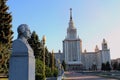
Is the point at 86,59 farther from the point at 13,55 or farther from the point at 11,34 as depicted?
the point at 13,55

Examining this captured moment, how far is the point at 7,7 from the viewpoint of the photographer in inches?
938

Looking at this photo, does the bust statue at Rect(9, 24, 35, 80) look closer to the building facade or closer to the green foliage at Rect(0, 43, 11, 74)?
the green foliage at Rect(0, 43, 11, 74)

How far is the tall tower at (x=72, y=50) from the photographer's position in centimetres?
15626

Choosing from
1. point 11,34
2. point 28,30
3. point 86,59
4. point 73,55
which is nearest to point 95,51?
point 86,59

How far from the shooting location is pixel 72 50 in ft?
541

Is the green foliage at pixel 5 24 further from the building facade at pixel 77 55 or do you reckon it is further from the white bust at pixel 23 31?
the building facade at pixel 77 55

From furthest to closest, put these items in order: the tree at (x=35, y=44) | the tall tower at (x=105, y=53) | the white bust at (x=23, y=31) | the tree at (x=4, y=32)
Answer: the tall tower at (x=105, y=53) < the tree at (x=35, y=44) < the tree at (x=4, y=32) < the white bust at (x=23, y=31)

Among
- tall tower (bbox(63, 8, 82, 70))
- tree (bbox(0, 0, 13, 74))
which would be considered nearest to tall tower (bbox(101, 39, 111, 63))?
tall tower (bbox(63, 8, 82, 70))

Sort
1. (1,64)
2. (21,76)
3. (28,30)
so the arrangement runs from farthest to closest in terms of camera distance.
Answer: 1. (1,64)
2. (28,30)
3. (21,76)

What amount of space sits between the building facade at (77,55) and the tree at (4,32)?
129 m

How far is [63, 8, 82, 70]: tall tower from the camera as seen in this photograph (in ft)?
513

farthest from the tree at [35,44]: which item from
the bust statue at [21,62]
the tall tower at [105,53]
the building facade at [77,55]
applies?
the tall tower at [105,53]

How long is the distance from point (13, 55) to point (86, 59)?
17137 cm

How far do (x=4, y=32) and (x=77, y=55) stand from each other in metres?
139
